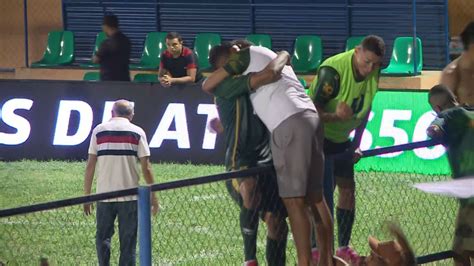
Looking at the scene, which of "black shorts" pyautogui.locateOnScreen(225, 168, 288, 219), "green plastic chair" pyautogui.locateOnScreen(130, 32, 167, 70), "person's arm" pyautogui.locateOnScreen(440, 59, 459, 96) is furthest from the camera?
"green plastic chair" pyautogui.locateOnScreen(130, 32, 167, 70)

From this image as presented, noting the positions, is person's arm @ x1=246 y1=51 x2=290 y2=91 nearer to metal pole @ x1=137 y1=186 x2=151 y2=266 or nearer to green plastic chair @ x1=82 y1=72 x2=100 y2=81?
metal pole @ x1=137 y1=186 x2=151 y2=266

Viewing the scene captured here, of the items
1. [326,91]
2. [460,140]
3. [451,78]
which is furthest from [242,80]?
[451,78]

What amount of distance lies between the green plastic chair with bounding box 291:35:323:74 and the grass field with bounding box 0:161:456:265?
17.3 ft

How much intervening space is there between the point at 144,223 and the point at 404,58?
13.3 meters

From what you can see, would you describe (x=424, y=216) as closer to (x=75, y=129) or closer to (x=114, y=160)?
(x=114, y=160)

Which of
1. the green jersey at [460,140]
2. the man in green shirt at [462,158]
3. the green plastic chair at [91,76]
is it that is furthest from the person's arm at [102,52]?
the green jersey at [460,140]

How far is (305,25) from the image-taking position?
77.4 ft

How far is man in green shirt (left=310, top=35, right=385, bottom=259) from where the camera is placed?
10883 mm

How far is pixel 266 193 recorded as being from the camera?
9.82 meters

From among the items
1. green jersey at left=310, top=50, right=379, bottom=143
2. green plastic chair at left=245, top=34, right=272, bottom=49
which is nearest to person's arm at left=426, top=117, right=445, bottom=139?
green jersey at left=310, top=50, right=379, bottom=143

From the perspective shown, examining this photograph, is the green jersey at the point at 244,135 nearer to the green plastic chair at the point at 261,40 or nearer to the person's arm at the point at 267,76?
the person's arm at the point at 267,76

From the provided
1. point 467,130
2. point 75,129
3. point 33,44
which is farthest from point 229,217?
point 33,44

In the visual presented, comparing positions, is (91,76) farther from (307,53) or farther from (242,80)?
(242,80)

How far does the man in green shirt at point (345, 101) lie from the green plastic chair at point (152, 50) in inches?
463
